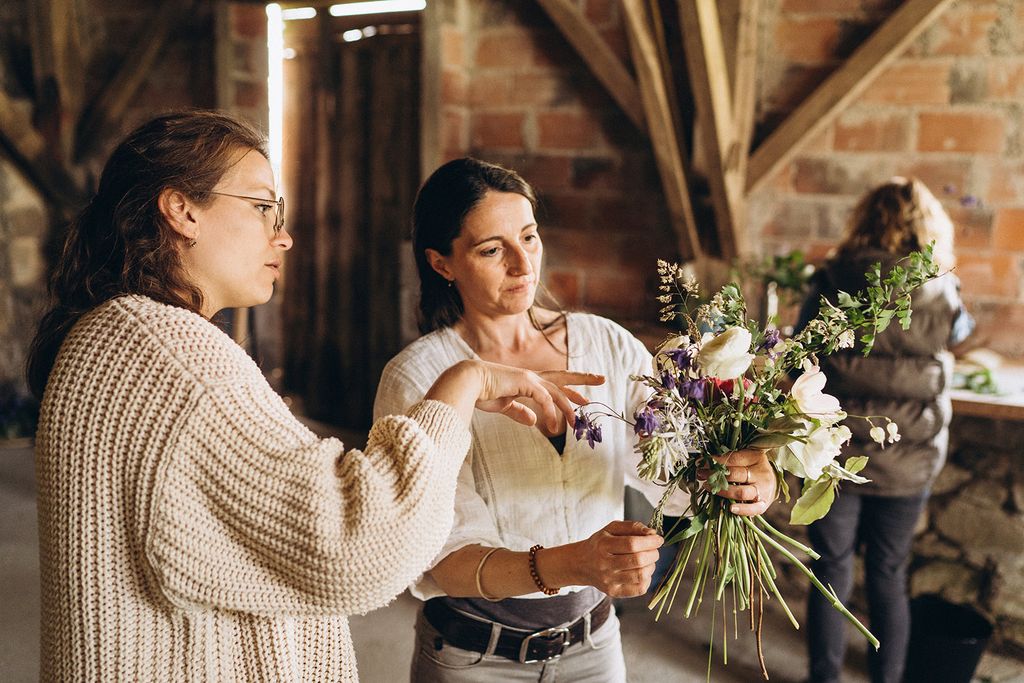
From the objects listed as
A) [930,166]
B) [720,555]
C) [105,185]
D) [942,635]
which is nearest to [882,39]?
[930,166]

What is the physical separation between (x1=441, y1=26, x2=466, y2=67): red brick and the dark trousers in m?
2.50

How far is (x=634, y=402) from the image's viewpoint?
1.60m

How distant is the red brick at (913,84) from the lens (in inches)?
130

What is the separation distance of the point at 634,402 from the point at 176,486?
0.86 m

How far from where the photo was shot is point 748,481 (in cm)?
127

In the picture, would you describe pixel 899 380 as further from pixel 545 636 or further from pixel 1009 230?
pixel 545 636

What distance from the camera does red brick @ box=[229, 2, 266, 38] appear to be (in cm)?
438

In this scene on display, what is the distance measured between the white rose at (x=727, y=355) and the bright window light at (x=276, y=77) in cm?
394

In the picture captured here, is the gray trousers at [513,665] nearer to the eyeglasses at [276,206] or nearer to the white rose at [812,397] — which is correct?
the white rose at [812,397]

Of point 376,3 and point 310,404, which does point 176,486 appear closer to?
point 376,3

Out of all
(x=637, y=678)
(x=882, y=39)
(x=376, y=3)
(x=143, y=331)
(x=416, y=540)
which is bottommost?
(x=637, y=678)

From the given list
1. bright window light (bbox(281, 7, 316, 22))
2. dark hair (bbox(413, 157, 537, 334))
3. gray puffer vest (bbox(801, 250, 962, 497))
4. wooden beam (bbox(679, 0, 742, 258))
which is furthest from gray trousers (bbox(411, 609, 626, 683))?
bright window light (bbox(281, 7, 316, 22))

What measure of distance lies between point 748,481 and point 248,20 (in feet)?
13.1

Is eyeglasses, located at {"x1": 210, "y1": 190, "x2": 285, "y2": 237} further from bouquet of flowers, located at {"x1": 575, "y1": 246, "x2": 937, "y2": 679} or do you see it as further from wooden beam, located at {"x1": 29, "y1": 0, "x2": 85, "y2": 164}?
wooden beam, located at {"x1": 29, "y1": 0, "x2": 85, "y2": 164}
